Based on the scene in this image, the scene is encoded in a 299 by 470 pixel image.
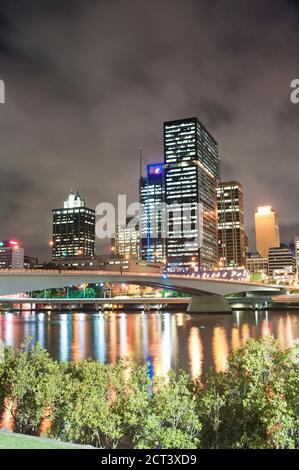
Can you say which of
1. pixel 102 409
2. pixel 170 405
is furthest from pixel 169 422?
pixel 102 409

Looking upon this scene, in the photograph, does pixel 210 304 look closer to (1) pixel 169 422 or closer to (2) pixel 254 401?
(1) pixel 169 422

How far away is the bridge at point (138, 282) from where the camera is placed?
65.2 m

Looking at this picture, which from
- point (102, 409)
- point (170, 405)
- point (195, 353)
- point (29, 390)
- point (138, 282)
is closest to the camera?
point (170, 405)

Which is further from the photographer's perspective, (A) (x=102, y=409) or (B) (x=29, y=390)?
(B) (x=29, y=390)

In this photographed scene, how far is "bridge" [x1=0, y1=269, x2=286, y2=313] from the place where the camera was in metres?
65.2

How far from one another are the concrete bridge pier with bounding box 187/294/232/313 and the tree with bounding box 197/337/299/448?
4134 inches

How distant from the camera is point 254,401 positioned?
1343 cm

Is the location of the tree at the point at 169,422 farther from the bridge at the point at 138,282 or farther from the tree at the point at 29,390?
the bridge at the point at 138,282

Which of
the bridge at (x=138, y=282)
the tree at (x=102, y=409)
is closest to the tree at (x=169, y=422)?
the tree at (x=102, y=409)

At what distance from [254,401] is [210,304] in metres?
110

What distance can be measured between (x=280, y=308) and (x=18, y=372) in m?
141
